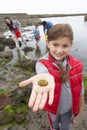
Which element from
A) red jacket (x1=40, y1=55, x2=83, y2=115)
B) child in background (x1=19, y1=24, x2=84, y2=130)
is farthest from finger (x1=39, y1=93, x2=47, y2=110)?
red jacket (x1=40, y1=55, x2=83, y2=115)

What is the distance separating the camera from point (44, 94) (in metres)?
2.03

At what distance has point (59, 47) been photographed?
2758 millimetres

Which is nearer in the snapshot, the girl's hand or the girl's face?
the girl's hand

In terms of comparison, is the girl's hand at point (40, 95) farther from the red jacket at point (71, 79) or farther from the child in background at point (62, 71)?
the red jacket at point (71, 79)

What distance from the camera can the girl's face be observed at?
273 centimetres

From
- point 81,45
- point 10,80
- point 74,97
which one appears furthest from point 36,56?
point 74,97

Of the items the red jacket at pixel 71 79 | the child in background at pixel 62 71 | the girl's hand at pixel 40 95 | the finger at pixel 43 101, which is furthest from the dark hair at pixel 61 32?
the finger at pixel 43 101

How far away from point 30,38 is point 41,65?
15.2 metres

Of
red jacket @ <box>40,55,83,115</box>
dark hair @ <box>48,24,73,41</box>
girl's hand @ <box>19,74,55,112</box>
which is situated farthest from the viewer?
red jacket @ <box>40,55,83,115</box>

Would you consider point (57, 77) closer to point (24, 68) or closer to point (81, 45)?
point (24, 68)

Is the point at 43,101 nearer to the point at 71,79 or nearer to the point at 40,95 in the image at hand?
the point at 40,95

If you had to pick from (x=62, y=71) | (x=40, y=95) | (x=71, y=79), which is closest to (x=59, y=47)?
(x=62, y=71)

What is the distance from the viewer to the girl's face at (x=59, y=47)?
273 centimetres

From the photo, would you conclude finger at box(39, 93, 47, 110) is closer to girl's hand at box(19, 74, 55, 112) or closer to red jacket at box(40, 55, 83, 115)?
girl's hand at box(19, 74, 55, 112)
